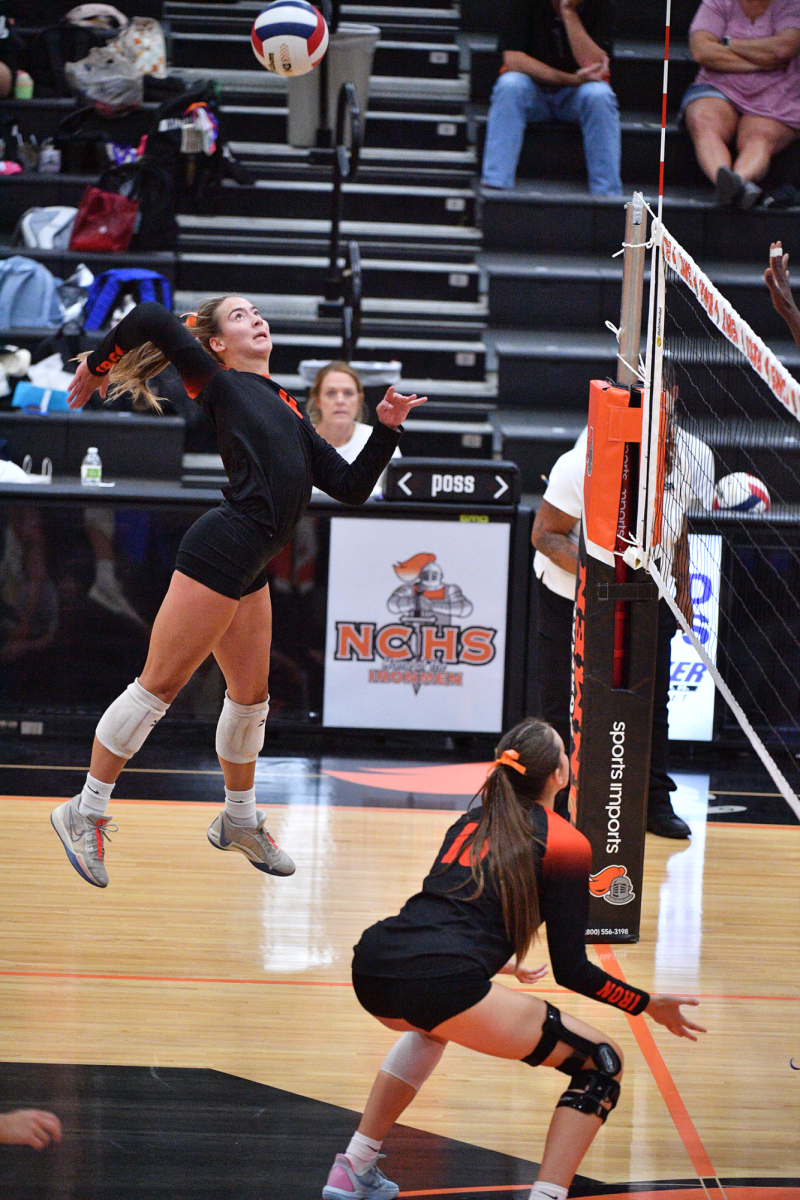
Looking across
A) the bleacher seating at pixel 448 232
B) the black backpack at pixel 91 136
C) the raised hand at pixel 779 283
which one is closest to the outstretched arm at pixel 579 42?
the bleacher seating at pixel 448 232

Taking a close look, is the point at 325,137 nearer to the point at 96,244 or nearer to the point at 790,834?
the point at 96,244

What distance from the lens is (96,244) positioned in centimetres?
A: 996

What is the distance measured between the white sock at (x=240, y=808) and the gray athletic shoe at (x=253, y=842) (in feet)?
0.06

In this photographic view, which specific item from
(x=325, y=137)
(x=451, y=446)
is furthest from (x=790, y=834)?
(x=325, y=137)

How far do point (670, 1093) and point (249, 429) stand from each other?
229 cm

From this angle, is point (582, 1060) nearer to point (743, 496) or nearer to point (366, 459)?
point (366, 459)

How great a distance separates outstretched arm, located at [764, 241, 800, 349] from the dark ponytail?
1562mm

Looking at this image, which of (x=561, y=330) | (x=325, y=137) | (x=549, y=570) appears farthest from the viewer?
(x=325, y=137)

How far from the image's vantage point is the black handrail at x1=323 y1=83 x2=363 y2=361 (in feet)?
29.7

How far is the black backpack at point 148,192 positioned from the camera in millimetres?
10055

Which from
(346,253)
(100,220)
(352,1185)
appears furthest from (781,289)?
(100,220)

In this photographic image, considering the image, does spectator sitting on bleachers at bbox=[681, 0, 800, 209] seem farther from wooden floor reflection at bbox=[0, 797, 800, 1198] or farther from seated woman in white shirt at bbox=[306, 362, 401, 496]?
wooden floor reflection at bbox=[0, 797, 800, 1198]

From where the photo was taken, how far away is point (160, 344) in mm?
4230

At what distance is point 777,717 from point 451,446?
10.8 ft
